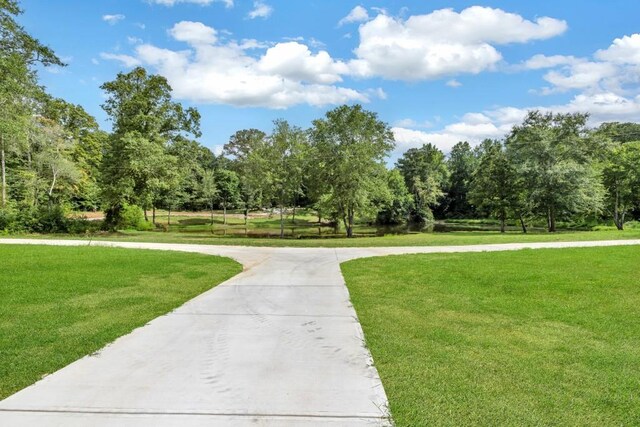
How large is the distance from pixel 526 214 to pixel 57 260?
30503mm

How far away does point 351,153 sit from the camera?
2597 cm

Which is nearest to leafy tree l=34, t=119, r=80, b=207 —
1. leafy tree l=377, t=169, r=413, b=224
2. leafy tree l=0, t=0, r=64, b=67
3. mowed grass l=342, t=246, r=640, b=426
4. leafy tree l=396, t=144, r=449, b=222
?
leafy tree l=0, t=0, r=64, b=67

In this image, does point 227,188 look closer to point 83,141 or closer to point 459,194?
point 83,141

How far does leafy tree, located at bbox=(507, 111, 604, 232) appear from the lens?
2573cm

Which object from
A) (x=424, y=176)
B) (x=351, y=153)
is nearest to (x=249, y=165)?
(x=351, y=153)

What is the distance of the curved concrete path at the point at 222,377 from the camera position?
9.53ft

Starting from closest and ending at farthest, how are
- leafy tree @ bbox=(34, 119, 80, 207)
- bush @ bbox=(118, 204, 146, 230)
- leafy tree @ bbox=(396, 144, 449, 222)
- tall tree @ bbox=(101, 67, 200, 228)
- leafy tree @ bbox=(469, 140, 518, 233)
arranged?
tall tree @ bbox=(101, 67, 200, 228)
bush @ bbox=(118, 204, 146, 230)
leafy tree @ bbox=(469, 140, 518, 233)
leafy tree @ bbox=(34, 119, 80, 207)
leafy tree @ bbox=(396, 144, 449, 222)

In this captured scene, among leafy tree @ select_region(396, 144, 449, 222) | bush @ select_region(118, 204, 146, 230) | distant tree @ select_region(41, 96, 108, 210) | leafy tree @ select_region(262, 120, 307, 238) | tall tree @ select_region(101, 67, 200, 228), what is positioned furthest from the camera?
leafy tree @ select_region(396, 144, 449, 222)

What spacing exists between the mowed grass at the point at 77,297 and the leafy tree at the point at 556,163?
23221 mm

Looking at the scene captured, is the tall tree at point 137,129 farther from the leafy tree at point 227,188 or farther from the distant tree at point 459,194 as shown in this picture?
the distant tree at point 459,194

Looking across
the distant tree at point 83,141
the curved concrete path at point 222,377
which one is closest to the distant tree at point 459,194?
the distant tree at point 83,141

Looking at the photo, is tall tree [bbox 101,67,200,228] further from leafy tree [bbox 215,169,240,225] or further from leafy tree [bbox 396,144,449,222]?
leafy tree [bbox 396,144,449,222]

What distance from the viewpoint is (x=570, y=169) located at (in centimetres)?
2559

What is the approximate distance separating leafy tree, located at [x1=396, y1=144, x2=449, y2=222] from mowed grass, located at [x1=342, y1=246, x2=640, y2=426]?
151 feet
